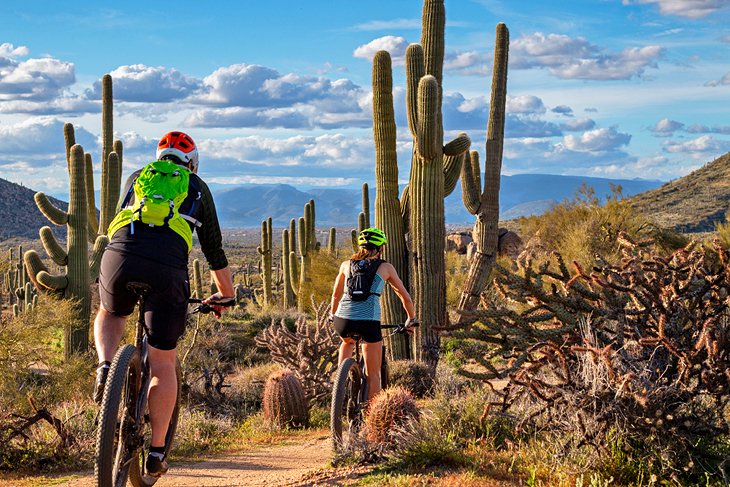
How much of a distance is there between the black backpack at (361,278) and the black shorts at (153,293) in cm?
297

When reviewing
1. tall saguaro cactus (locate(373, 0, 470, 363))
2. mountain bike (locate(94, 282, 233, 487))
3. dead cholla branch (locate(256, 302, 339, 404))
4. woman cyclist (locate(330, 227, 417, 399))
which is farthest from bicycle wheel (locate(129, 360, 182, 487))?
tall saguaro cactus (locate(373, 0, 470, 363))

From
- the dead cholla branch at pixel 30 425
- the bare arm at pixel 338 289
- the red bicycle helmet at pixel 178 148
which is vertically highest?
the red bicycle helmet at pixel 178 148

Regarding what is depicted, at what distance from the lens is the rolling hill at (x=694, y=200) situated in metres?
58.1

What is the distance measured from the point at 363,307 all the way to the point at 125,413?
328 cm

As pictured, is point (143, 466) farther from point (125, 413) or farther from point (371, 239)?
point (371, 239)

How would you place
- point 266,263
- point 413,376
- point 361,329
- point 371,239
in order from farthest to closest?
point 266,263 → point 413,376 → point 371,239 → point 361,329

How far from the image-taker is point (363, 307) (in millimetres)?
8211

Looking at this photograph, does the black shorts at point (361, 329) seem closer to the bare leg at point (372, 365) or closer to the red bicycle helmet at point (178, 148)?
the bare leg at point (372, 365)

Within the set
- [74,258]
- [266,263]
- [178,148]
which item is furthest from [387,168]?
[266,263]

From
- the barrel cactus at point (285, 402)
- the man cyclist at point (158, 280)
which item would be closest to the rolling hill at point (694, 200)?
the barrel cactus at point (285, 402)

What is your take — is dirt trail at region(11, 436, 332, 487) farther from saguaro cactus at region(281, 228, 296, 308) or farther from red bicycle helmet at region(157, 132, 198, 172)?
saguaro cactus at region(281, 228, 296, 308)

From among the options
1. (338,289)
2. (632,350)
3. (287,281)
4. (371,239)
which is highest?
(371,239)

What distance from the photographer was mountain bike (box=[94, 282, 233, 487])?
5.03 metres

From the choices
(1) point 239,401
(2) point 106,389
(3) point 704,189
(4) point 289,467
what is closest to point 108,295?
(2) point 106,389
